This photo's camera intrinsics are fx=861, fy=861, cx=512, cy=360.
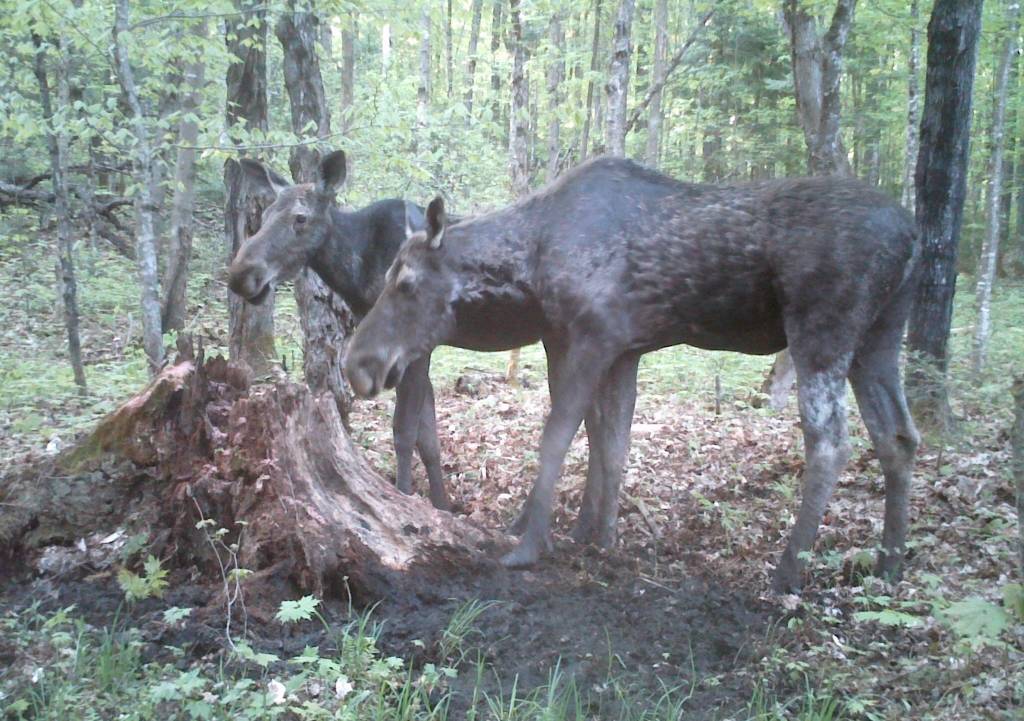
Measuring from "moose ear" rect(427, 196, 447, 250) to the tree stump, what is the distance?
131 cm

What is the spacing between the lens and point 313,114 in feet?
30.4

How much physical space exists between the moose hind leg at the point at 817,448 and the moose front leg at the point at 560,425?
133 centimetres

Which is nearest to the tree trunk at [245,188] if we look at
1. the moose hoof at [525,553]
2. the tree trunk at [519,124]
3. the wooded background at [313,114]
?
the wooded background at [313,114]

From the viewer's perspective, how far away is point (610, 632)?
14.9 ft

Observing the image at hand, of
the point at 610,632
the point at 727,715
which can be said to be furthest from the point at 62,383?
the point at 727,715

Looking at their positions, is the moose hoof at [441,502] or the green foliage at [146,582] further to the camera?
the moose hoof at [441,502]

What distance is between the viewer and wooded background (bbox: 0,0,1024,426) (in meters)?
8.70

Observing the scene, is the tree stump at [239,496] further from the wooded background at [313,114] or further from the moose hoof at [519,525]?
the wooded background at [313,114]

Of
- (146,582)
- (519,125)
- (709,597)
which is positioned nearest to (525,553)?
(709,597)

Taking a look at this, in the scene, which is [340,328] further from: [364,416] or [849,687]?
[849,687]

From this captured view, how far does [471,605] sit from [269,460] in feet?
4.71

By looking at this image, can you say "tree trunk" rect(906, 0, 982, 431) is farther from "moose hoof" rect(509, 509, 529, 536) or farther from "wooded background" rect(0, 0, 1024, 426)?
"moose hoof" rect(509, 509, 529, 536)

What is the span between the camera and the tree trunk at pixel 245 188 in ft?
29.3

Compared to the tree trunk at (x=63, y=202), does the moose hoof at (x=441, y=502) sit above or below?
below
